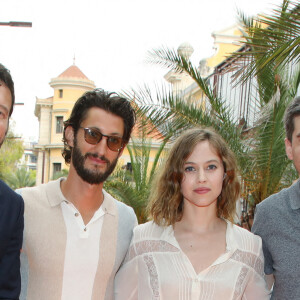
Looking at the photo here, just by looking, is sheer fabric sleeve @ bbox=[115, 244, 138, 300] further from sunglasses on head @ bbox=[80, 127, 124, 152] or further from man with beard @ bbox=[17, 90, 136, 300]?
sunglasses on head @ bbox=[80, 127, 124, 152]

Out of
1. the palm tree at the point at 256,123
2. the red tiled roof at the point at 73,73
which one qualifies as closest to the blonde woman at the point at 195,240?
the palm tree at the point at 256,123

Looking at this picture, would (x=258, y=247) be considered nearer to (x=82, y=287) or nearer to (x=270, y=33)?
(x=82, y=287)

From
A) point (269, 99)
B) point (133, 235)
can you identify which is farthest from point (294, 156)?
point (269, 99)

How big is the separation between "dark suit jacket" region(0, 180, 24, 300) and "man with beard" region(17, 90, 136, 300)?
1.85 feet

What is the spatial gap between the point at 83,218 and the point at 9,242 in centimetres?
88

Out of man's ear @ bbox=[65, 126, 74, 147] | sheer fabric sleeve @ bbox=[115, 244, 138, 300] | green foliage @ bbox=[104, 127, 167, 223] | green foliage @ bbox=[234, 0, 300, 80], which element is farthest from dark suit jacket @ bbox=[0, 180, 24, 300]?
green foliage @ bbox=[104, 127, 167, 223]

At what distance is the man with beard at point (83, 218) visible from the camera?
3398 millimetres

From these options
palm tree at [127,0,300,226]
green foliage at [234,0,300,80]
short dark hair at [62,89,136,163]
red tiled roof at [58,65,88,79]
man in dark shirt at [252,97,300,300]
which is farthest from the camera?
red tiled roof at [58,65,88,79]

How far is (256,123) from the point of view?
8.78 m

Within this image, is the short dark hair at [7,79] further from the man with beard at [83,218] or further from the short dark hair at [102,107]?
the short dark hair at [102,107]

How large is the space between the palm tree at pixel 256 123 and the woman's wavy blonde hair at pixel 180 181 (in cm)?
465

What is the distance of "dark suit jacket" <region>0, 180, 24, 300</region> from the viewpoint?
276cm

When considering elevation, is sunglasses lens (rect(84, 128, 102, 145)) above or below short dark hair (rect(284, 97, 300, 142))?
below

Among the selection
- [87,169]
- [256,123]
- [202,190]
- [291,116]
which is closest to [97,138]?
[87,169]
